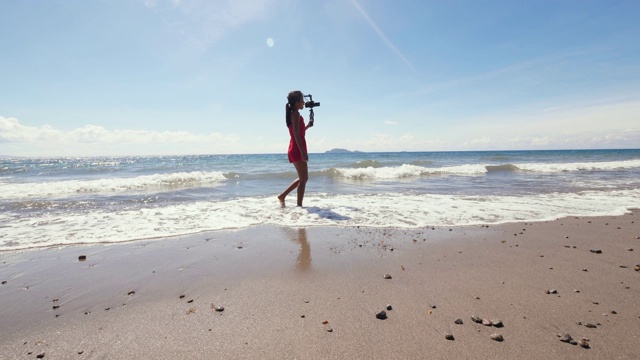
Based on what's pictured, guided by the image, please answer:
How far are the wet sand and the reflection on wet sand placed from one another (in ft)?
0.08

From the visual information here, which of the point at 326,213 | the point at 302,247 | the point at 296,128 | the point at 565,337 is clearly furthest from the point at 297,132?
the point at 565,337

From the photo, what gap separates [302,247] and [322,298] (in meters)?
1.40

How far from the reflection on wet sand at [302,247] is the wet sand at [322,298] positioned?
0.03 metres

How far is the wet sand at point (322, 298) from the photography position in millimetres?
1892

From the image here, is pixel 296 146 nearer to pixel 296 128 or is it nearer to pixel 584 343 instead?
pixel 296 128

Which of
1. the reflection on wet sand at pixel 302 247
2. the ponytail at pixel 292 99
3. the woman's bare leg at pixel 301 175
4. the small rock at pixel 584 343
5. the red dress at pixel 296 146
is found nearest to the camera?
the small rock at pixel 584 343

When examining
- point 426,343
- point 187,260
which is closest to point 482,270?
point 426,343

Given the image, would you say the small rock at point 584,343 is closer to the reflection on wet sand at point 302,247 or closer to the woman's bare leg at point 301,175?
the reflection on wet sand at point 302,247

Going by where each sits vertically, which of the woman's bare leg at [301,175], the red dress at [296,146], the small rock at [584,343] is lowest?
the small rock at [584,343]

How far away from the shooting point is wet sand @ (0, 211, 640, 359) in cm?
189

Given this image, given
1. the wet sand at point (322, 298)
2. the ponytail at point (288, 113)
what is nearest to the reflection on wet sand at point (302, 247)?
the wet sand at point (322, 298)

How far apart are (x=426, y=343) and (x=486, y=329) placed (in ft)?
1.46

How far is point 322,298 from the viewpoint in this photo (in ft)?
8.21

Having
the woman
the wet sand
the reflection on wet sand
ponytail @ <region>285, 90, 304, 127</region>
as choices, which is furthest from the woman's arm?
the wet sand
